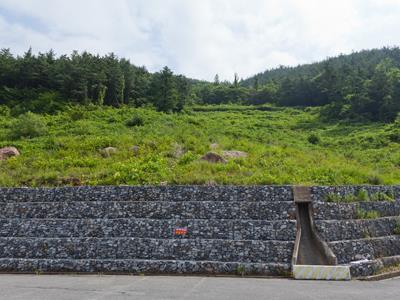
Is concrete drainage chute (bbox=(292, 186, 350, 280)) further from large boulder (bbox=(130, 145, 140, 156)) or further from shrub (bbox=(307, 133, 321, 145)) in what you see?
shrub (bbox=(307, 133, 321, 145))

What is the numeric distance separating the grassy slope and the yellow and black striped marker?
4856mm

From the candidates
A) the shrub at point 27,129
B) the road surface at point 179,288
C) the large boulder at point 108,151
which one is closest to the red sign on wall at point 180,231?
the road surface at point 179,288

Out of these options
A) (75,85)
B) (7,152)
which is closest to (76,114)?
(75,85)

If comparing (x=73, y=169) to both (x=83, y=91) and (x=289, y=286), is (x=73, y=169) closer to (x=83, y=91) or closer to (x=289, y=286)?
(x=289, y=286)

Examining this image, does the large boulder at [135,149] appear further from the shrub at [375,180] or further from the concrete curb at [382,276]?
the concrete curb at [382,276]

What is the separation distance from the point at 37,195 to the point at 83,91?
22.8 m

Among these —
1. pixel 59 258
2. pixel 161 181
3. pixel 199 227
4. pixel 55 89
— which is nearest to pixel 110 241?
pixel 59 258

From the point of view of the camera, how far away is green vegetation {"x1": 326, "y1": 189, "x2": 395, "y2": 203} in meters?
12.6

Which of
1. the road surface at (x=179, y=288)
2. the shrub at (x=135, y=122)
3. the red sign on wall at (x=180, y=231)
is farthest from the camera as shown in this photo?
the shrub at (x=135, y=122)

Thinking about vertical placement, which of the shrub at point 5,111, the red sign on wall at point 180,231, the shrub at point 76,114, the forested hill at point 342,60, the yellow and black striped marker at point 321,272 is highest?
Answer: the forested hill at point 342,60

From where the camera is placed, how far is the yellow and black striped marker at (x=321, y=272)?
939 centimetres

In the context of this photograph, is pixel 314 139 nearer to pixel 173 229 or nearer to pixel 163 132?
pixel 163 132

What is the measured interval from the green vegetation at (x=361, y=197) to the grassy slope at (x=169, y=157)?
1552 millimetres

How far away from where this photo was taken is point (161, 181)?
566 inches
